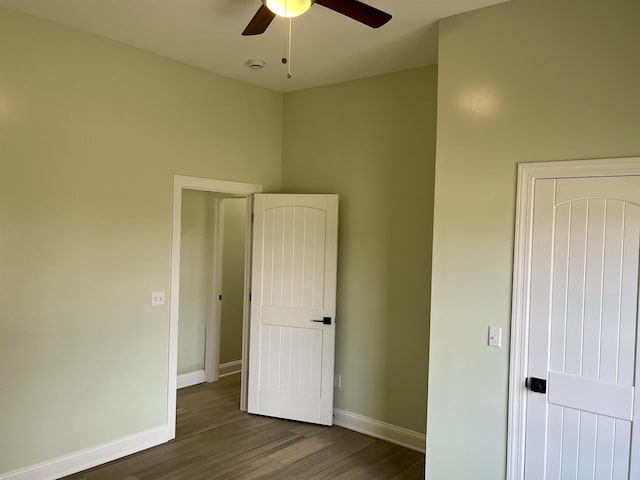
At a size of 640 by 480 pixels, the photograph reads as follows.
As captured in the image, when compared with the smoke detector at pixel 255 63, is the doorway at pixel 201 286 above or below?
below

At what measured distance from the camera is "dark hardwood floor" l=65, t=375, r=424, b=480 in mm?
3404

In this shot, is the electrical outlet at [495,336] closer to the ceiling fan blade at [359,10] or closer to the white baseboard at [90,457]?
the ceiling fan blade at [359,10]

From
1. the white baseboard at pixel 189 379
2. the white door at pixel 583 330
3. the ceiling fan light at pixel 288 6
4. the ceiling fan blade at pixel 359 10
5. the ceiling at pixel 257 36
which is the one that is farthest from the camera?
the white baseboard at pixel 189 379

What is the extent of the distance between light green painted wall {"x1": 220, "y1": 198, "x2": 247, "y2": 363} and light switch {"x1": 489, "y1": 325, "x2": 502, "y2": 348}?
3.65 m

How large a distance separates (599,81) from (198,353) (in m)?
4.64

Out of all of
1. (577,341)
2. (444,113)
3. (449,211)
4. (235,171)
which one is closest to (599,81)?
(444,113)

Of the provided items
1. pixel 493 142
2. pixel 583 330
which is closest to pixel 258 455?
pixel 583 330

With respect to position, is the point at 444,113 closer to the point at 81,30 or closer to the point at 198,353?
the point at 81,30

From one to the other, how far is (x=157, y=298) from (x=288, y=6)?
263cm

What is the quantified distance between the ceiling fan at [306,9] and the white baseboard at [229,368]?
433cm

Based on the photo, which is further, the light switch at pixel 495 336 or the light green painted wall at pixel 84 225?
the light green painted wall at pixel 84 225

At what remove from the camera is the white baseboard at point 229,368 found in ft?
19.0

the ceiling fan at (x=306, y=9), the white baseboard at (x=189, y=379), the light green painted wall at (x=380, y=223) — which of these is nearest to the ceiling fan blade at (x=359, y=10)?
the ceiling fan at (x=306, y=9)

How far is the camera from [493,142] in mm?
2803
